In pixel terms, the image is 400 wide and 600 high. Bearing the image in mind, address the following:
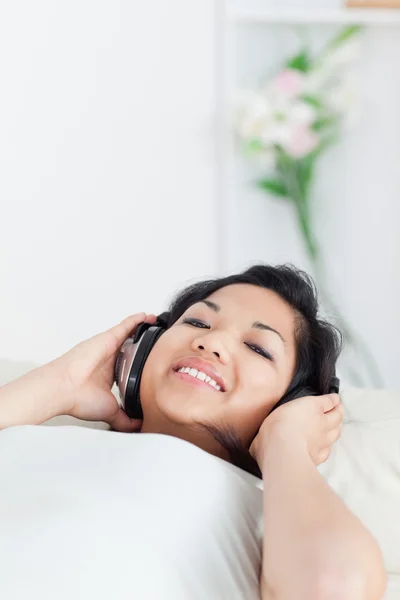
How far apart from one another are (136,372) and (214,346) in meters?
0.16

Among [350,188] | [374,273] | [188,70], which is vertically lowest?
[374,273]

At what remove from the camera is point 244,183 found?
3213 millimetres

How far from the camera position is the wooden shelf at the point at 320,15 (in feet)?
9.68

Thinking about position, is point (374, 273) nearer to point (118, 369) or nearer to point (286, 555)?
point (118, 369)

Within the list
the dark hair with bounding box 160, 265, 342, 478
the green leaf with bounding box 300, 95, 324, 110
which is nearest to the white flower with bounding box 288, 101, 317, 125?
the green leaf with bounding box 300, 95, 324, 110

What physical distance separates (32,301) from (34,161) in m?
0.42

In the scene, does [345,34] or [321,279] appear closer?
[345,34]

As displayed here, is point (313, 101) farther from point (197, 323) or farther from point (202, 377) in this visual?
point (202, 377)

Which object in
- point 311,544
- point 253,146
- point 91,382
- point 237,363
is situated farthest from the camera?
point 253,146

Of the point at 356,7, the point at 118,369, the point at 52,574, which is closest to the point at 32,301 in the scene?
the point at 118,369

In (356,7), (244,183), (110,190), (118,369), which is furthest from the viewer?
(244,183)

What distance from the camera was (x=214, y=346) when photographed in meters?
1.36

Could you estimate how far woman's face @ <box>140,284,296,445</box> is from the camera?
133 cm

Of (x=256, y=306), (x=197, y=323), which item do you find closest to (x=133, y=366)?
(x=197, y=323)
